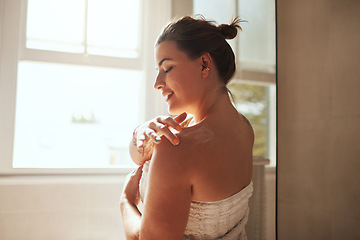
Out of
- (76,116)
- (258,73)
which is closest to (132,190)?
(258,73)

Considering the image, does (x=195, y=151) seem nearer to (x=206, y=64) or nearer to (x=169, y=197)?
(x=169, y=197)

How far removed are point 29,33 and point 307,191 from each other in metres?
1.88

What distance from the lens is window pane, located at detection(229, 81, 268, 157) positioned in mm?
1074

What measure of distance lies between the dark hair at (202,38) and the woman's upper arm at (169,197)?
0.31 meters

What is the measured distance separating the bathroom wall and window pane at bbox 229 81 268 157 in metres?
0.07

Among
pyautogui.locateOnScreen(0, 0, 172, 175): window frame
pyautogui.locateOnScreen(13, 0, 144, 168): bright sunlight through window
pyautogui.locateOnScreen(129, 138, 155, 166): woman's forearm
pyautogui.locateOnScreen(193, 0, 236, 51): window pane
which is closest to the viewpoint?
pyautogui.locateOnScreen(129, 138, 155, 166): woman's forearm

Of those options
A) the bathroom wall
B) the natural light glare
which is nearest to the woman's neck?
the bathroom wall

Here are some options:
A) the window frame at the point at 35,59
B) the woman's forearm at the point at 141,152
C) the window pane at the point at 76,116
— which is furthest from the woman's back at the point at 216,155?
the window pane at the point at 76,116

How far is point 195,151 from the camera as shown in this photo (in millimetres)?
781

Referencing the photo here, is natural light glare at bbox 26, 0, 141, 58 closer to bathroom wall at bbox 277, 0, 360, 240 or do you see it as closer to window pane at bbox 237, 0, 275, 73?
window pane at bbox 237, 0, 275, 73

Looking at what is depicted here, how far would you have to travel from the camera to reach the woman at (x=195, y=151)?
2.51 feet

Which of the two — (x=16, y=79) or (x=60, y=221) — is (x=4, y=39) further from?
(x=60, y=221)

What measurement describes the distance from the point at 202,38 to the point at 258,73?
0.30 metres

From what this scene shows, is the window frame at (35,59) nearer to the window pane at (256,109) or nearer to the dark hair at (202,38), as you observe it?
the window pane at (256,109)
